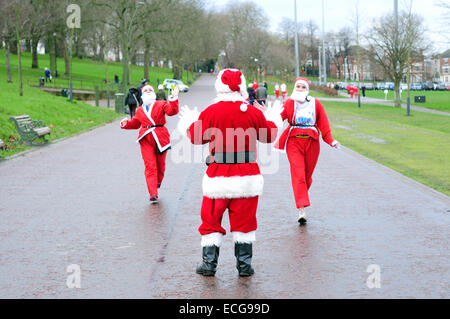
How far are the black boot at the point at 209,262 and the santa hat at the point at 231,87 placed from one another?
1316mm

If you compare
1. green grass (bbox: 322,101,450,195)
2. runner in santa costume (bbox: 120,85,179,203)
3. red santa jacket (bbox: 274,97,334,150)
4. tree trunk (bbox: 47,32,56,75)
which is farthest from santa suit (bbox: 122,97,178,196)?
tree trunk (bbox: 47,32,56,75)

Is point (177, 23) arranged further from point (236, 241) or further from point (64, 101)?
point (236, 241)

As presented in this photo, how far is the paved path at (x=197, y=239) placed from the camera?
534cm

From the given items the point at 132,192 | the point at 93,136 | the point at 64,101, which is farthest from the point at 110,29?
the point at 132,192

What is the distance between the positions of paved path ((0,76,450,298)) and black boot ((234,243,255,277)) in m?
0.11

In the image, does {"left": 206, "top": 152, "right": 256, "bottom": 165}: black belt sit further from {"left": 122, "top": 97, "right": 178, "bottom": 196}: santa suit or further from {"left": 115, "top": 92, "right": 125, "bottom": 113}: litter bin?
{"left": 115, "top": 92, "right": 125, "bottom": 113}: litter bin

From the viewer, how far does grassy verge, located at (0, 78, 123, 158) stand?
1922cm

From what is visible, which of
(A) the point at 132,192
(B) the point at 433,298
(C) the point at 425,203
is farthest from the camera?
(A) the point at 132,192

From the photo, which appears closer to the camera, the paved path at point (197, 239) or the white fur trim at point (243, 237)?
the paved path at point (197, 239)

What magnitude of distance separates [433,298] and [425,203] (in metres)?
4.50

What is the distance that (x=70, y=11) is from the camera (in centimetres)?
4791

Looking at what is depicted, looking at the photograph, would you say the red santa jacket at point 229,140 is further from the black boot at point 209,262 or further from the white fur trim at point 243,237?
the black boot at point 209,262

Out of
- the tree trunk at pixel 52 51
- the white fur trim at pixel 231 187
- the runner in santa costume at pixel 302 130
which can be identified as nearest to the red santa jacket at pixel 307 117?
the runner in santa costume at pixel 302 130

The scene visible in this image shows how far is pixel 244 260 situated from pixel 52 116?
2115 centimetres
